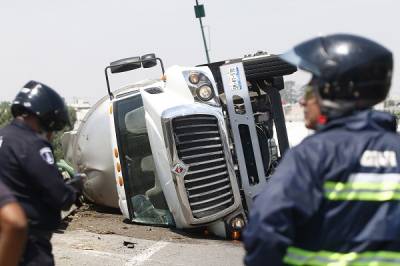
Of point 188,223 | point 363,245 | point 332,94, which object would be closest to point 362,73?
point 332,94

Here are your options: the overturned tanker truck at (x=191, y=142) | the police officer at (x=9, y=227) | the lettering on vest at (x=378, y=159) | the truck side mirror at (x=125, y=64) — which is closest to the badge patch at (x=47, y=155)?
the police officer at (x=9, y=227)

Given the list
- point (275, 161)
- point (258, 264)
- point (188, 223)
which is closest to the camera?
point (258, 264)

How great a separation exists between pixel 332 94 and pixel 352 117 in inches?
3.8

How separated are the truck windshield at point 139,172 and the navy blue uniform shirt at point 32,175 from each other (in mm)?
3955

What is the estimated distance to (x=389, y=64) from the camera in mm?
1878

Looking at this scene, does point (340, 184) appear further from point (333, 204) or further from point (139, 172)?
point (139, 172)

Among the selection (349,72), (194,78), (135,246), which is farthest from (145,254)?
(349,72)

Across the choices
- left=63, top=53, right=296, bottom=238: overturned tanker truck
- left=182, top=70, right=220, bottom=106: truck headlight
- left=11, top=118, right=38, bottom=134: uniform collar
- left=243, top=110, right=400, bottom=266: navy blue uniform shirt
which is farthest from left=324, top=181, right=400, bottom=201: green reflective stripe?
left=182, top=70, right=220, bottom=106: truck headlight

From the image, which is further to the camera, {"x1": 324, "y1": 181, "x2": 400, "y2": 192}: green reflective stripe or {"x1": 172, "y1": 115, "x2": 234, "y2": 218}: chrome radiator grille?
{"x1": 172, "y1": 115, "x2": 234, "y2": 218}: chrome radiator grille

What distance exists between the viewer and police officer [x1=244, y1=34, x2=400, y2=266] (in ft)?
5.62

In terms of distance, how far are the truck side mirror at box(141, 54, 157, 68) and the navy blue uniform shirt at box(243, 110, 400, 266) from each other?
5.59 m

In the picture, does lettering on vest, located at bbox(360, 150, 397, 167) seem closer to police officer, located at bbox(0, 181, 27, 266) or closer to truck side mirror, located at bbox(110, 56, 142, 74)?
police officer, located at bbox(0, 181, 27, 266)

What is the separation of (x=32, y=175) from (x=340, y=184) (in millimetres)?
1479

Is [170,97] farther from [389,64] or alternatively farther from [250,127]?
[389,64]
